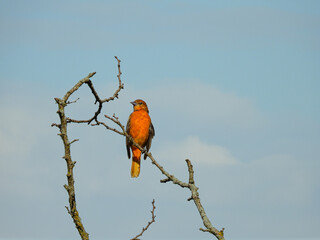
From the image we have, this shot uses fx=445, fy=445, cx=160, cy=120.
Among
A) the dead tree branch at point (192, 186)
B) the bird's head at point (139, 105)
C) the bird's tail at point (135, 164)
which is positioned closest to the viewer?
the dead tree branch at point (192, 186)

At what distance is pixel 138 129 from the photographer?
948 cm

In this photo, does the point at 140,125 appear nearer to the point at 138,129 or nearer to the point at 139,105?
the point at 138,129

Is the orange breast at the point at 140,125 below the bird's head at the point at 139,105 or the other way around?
below

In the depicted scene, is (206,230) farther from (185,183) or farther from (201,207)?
(185,183)

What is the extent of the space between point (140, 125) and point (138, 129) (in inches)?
3.7

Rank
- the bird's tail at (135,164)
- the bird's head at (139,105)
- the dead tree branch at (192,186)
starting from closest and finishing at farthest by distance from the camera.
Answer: the dead tree branch at (192,186)
the bird's tail at (135,164)
the bird's head at (139,105)

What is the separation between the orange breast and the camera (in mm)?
9484

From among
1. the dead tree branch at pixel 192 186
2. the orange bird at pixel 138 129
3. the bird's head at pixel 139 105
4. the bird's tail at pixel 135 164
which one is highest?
the bird's head at pixel 139 105

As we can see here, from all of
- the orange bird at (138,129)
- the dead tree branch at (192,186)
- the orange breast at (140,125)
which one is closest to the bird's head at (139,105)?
the orange bird at (138,129)

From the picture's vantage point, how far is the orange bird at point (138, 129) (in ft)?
31.1

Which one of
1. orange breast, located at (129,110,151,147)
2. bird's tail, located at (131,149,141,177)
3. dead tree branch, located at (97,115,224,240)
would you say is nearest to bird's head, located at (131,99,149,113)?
orange breast, located at (129,110,151,147)

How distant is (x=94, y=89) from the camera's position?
4.20 meters

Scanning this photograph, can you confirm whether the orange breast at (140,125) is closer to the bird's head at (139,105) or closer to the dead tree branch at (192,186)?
the bird's head at (139,105)

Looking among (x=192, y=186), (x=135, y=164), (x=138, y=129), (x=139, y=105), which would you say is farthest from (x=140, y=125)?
(x=192, y=186)
